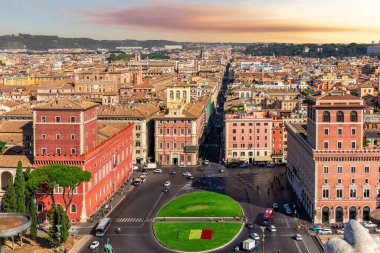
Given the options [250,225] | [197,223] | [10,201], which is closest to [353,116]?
[250,225]

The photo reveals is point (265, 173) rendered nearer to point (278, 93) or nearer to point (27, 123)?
point (27, 123)

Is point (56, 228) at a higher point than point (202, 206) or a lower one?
higher

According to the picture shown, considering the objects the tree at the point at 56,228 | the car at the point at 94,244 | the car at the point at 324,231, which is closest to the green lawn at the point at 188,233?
the car at the point at 94,244

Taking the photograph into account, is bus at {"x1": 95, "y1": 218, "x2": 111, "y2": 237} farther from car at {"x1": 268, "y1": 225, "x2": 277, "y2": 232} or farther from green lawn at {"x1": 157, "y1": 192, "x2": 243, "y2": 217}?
car at {"x1": 268, "y1": 225, "x2": 277, "y2": 232}

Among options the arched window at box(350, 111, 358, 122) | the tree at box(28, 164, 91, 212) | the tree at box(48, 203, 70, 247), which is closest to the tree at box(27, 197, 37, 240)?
the tree at box(28, 164, 91, 212)

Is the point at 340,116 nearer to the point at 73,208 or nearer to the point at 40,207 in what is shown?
the point at 73,208

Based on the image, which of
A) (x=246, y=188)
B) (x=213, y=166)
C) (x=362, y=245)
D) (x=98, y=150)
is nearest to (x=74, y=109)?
(x=98, y=150)
